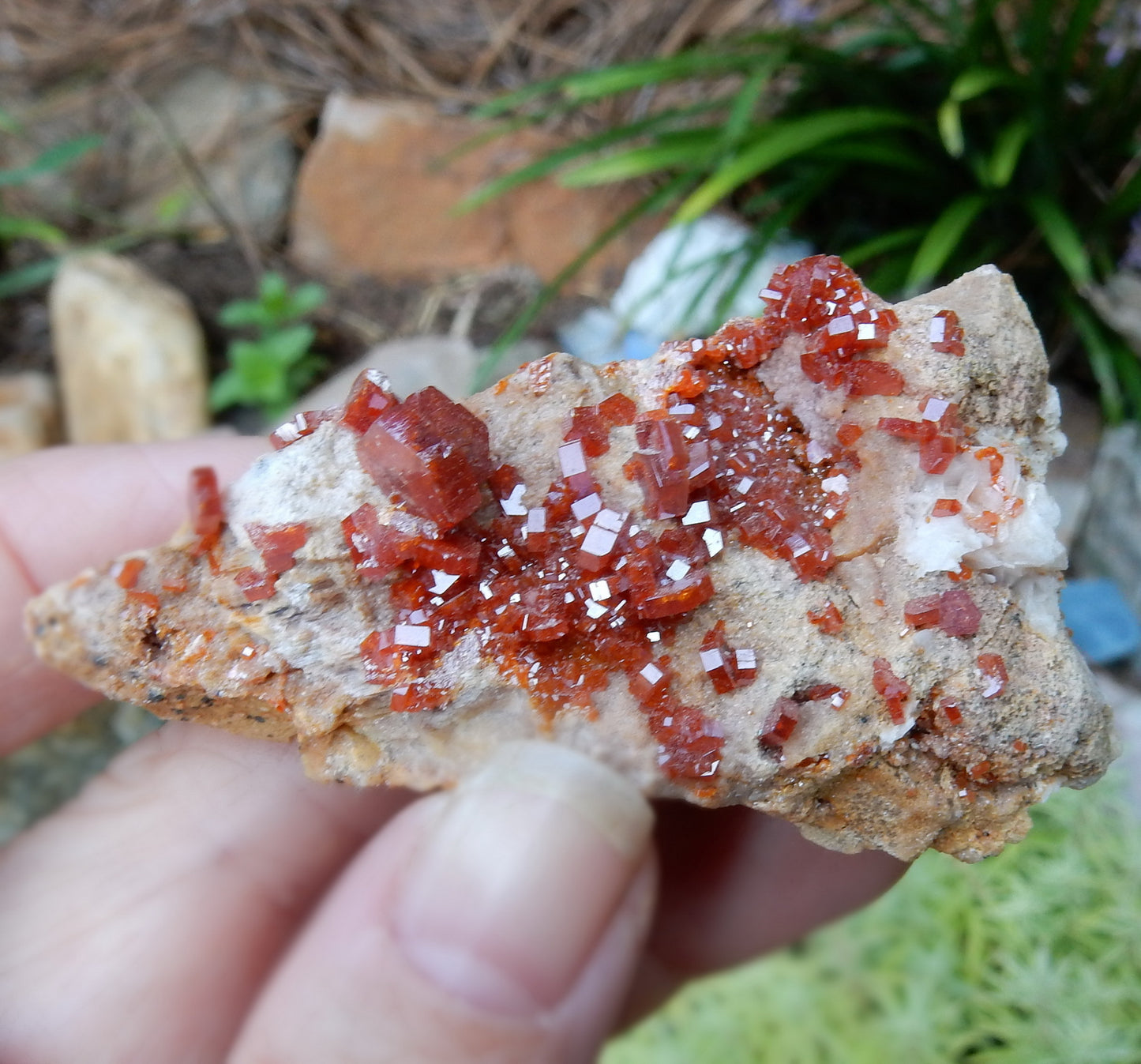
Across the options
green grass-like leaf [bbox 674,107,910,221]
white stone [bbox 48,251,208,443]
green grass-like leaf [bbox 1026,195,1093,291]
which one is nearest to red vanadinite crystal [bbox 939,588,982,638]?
green grass-like leaf [bbox 1026,195,1093,291]

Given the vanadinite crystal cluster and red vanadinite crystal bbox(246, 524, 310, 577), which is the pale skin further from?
red vanadinite crystal bbox(246, 524, 310, 577)

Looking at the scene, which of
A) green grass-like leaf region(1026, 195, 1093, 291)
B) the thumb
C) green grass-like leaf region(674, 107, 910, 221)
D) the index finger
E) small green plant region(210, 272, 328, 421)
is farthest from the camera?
small green plant region(210, 272, 328, 421)

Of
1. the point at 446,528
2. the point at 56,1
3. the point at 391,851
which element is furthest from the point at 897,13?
the point at 56,1

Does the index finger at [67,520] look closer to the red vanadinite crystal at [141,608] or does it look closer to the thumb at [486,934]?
the red vanadinite crystal at [141,608]

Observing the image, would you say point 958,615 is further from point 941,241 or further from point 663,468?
point 941,241

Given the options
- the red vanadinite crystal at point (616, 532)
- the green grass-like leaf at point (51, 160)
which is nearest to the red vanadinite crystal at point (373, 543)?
the red vanadinite crystal at point (616, 532)

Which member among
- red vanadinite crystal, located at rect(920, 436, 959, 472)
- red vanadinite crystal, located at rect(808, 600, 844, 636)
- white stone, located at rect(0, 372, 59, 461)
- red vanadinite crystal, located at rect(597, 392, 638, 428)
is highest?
red vanadinite crystal, located at rect(597, 392, 638, 428)
